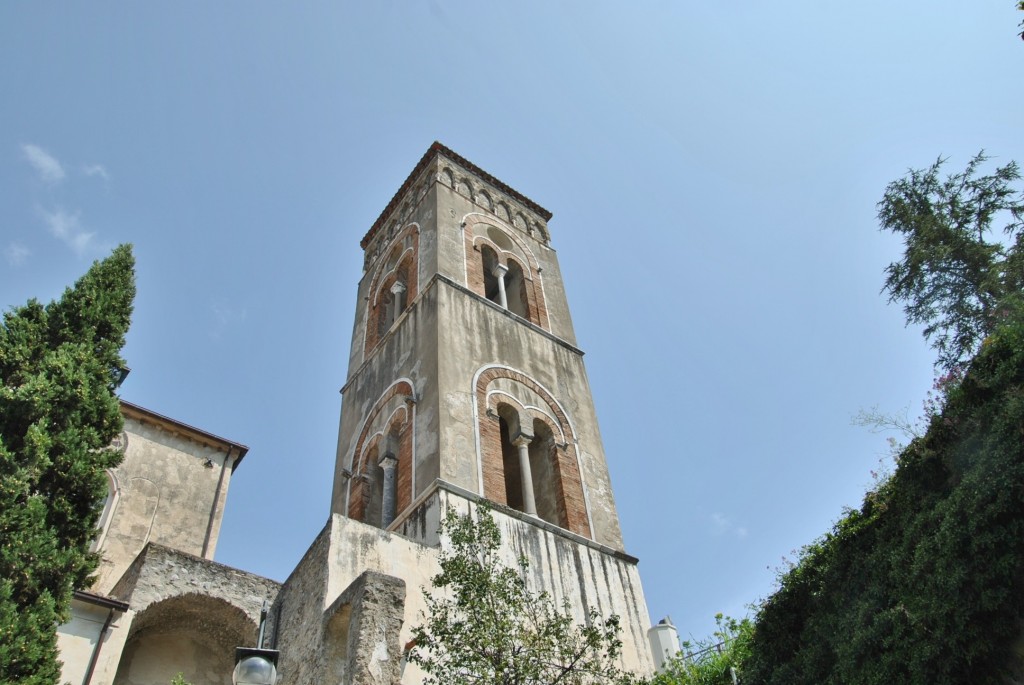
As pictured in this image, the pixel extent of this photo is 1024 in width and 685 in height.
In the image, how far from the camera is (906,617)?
7.89m

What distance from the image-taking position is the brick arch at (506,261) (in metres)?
17.4

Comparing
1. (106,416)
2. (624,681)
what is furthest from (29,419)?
(624,681)

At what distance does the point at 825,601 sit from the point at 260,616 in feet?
23.9

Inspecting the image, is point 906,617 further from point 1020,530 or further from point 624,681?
point 624,681

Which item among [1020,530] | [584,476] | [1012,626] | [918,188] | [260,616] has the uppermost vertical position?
[918,188]

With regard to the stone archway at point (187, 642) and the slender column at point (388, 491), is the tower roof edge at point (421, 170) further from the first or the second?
the stone archway at point (187, 642)

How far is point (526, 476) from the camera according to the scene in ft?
43.4

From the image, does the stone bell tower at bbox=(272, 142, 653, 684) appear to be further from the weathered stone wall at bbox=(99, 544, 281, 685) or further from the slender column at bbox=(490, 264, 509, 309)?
the weathered stone wall at bbox=(99, 544, 281, 685)

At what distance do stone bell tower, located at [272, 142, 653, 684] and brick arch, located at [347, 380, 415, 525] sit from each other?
0.04m

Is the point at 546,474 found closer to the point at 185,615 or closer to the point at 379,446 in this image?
the point at 379,446

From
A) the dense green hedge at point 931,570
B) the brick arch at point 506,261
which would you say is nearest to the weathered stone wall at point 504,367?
the brick arch at point 506,261

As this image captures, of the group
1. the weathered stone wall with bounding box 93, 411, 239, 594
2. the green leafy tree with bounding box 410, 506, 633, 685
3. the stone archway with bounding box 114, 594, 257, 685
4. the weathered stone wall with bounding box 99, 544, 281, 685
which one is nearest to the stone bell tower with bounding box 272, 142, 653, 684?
the green leafy tree with bounding box 410, 506, 633, 685

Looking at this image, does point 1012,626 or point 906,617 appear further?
point 906,617

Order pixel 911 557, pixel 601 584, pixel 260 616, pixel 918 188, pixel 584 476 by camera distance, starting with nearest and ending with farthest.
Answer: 1. pixel 911 557
2. pixel 260 616
3. pixel 601 584
4. pixel 584 476
5. pixel 918 188
